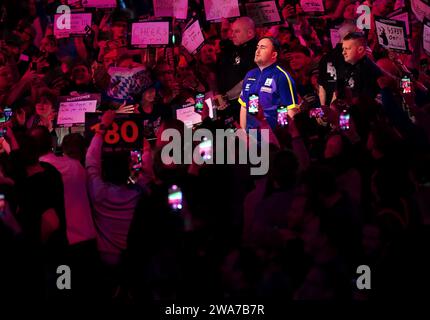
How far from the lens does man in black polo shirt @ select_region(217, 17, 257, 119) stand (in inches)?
414

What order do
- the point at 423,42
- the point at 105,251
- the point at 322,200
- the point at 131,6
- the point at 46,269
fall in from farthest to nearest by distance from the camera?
1. the point at 131,6
2. the point at 423,42
3. the point at 105,251
4. the point at 46,269
5. the point at 322,200

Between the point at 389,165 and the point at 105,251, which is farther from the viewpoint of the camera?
the point at 105,251

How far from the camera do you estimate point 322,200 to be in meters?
5.97

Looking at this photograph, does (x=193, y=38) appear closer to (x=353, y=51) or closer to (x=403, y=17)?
(x=353, y=51)

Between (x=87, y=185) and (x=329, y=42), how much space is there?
556 centimetres

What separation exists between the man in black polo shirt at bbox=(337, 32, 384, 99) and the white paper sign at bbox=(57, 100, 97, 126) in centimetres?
304

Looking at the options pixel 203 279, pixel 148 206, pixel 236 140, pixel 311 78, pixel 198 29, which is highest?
pixel 198 29

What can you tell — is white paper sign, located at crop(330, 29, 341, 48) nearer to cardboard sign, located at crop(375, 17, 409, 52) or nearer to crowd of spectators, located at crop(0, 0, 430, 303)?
cardboard sign, located at crop(375, 17, 409, 52)

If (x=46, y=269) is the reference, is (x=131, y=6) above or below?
above

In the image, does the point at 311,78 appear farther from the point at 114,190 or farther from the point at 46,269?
the point at 46,269

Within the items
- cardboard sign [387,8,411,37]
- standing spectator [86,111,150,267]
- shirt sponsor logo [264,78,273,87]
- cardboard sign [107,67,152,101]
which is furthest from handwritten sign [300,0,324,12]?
standing spectator [86,111,150,267]

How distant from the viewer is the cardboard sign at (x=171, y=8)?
11.0 metres

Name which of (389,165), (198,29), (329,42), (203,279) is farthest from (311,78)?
(203,279)

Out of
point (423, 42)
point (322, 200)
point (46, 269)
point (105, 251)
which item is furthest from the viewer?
point (423, 42)
